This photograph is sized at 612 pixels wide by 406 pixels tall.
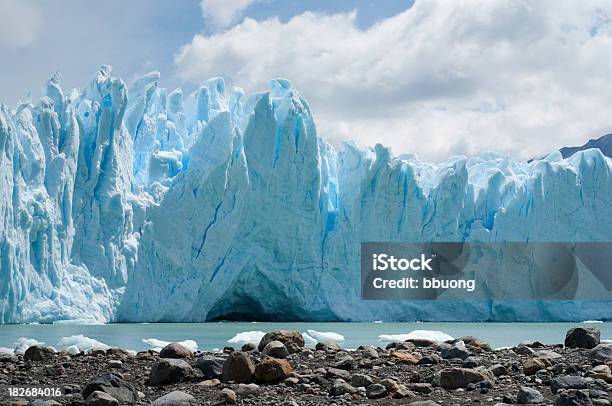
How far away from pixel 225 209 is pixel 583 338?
15.1 m

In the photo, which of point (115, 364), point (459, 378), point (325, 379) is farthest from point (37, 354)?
point (459, 378)

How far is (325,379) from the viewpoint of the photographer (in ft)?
17.4

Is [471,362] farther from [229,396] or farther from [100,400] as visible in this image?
[100,400]

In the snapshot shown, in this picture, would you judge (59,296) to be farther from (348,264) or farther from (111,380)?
(111,380)

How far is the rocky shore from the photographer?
180 inches

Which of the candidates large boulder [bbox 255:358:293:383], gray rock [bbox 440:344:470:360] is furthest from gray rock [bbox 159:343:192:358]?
gray rock [bbox 440:344:470:360]

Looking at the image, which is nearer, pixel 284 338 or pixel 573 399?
pixel 573 399

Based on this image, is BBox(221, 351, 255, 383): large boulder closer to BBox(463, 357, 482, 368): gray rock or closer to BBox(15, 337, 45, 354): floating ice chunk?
BBox(463, 357, 482, 368): gray rock

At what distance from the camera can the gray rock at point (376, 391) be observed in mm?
4719

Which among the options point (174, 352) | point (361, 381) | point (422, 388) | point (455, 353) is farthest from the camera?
point (174, 352)

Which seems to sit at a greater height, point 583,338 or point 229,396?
point 583,338

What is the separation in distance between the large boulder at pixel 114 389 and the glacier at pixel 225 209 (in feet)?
47.3

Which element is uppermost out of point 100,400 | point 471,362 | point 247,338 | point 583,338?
point 583,338

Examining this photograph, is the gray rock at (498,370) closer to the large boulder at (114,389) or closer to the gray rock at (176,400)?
the gray rock at (176,400)
